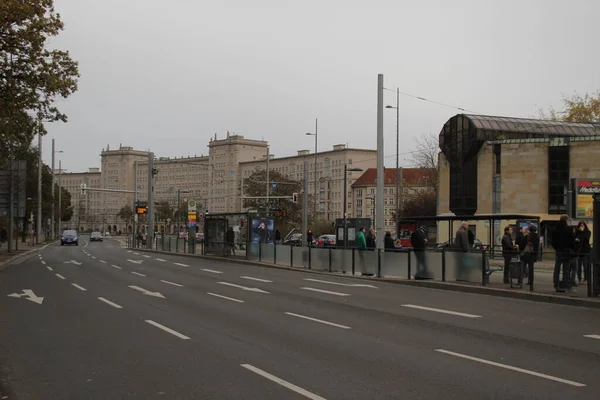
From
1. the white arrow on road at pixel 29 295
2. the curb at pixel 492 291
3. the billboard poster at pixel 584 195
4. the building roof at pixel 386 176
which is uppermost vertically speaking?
the building roof at pixel 386 176

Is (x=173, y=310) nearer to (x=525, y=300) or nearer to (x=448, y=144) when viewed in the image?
(x=525, y=300)

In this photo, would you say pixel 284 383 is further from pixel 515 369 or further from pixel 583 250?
pixel 583 250

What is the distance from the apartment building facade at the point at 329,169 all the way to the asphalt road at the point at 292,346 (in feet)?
405

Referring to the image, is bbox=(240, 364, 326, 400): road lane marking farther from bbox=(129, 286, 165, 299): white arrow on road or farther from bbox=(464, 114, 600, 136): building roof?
bbox=(464, 114, 600, 136): building roof

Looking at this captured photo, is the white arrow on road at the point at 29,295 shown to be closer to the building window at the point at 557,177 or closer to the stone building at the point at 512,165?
the stone building at the point at 512,165

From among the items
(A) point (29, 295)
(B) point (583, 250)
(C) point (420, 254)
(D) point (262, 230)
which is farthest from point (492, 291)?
(D) point (262, 230)

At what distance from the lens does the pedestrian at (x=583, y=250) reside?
18.0 m

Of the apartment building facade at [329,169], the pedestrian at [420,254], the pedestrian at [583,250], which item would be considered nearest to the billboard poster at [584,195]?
the pedestrian at [420,254]

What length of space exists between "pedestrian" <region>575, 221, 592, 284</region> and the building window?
40.9m

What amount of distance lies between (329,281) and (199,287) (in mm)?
5127

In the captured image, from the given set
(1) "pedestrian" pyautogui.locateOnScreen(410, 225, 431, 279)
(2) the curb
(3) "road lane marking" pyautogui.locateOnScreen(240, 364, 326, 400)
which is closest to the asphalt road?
(3) "road lane marking" pyautogui.locateOnScreen(240, 364, 326, 400)

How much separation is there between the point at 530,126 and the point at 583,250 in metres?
51.2

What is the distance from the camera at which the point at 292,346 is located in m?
10.7

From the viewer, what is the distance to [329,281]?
25016mm
